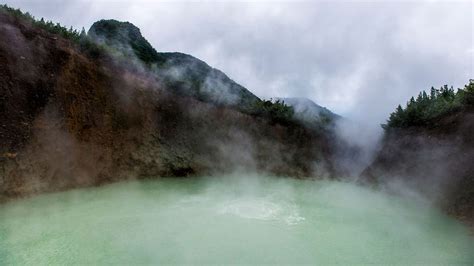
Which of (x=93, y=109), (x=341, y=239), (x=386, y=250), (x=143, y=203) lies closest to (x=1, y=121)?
(x=93, y=109)

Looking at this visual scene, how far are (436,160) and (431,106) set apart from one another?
119 inches

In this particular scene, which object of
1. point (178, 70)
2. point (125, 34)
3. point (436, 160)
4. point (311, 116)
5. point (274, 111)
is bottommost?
point (436, 160)

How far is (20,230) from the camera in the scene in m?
8.98

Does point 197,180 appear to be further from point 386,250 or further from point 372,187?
point 386,250

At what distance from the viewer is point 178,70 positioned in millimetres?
19984

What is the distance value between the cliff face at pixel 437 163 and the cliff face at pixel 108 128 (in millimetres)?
3556

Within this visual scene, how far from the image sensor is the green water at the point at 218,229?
311 inches

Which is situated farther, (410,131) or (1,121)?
(410,131)

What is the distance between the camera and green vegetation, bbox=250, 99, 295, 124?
20.0 metres

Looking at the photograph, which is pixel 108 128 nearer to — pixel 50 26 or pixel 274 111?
pixel 50 26

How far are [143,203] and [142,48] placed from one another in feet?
44.5

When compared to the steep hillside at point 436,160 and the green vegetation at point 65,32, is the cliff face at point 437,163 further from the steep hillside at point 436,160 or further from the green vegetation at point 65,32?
the green vegetation at point 65,32

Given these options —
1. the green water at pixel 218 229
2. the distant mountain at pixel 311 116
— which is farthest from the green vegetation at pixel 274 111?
the green water at pixel 218 229

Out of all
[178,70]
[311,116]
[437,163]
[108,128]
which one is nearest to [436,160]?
[437,163]
